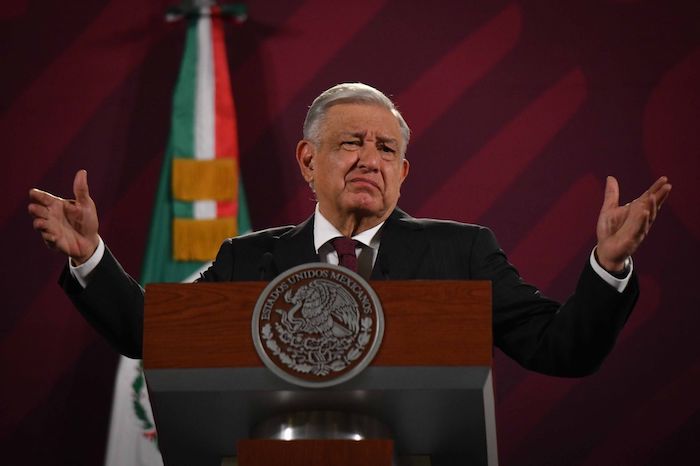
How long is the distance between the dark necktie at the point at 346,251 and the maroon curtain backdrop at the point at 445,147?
205 cm

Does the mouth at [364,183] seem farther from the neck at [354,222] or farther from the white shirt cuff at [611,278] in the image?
the white shirt cuff at [611,278]

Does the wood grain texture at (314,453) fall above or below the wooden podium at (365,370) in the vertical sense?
below

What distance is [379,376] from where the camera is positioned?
5.68 feet

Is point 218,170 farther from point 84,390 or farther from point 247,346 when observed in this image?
point 247,346

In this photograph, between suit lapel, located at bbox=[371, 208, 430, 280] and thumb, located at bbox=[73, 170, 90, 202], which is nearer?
thumb, located at bbox=[73, 170, 90, 202]

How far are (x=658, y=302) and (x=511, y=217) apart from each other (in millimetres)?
634

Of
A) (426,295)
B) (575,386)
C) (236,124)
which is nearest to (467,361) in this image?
(426,295)

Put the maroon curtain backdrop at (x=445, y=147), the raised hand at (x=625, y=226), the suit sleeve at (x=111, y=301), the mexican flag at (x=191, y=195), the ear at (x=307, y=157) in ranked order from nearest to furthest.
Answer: the raised hand at (x=625, y=226) < the suit sleeve at (x=111, y=301) < the ear at (x=307, y=157) < the mexican flag at (x=191, y=195) < the maroon curtain backdrop at (x=445, y=147)

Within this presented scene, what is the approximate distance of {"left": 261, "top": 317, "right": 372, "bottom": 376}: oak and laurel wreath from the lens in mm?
1726

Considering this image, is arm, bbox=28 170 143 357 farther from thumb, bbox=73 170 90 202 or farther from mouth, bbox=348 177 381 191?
mouth, bbox=348 177 381 191

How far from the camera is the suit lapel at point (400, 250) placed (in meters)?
2.31

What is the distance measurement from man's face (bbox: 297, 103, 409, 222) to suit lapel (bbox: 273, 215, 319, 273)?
10 cm

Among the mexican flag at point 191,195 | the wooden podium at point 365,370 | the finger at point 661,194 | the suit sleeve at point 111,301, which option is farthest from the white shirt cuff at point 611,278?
the mexican flag at point 191,195

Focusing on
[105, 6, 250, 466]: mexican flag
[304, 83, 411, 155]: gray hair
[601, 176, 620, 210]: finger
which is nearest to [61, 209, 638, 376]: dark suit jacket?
[601, 176, 620, 210]: finger
